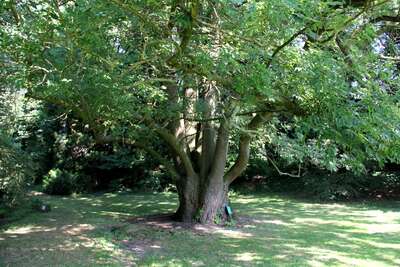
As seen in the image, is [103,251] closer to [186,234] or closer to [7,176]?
[186,234]

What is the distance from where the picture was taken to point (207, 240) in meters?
8.12

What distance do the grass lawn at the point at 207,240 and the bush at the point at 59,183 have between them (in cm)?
326

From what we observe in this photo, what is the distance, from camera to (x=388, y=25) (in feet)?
24.5

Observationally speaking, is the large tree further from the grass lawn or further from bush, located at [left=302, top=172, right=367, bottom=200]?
bush, located at [left=302, top=172, right=367, bottom=200]

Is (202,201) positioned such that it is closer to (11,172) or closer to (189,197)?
(189,197)

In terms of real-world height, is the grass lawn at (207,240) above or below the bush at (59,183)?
below

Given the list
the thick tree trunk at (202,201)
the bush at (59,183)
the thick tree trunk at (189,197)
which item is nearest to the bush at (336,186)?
the thick tree trunk at (202,201)

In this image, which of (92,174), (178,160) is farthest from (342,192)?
(92,174)

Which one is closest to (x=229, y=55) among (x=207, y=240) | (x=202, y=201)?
(x=207, y=240)

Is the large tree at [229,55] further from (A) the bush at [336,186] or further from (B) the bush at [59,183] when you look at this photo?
(B) the bush at [59,183]

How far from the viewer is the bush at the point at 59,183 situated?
15281 mm

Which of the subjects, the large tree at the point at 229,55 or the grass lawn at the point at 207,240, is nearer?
the large tree at the point at 229,55

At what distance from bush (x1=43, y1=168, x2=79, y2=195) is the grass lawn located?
10.7 feet

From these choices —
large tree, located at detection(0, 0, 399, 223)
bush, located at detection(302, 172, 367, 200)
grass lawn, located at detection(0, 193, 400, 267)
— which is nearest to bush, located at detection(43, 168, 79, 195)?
grass lawn, located at detection(0, 193, 400, 267)
